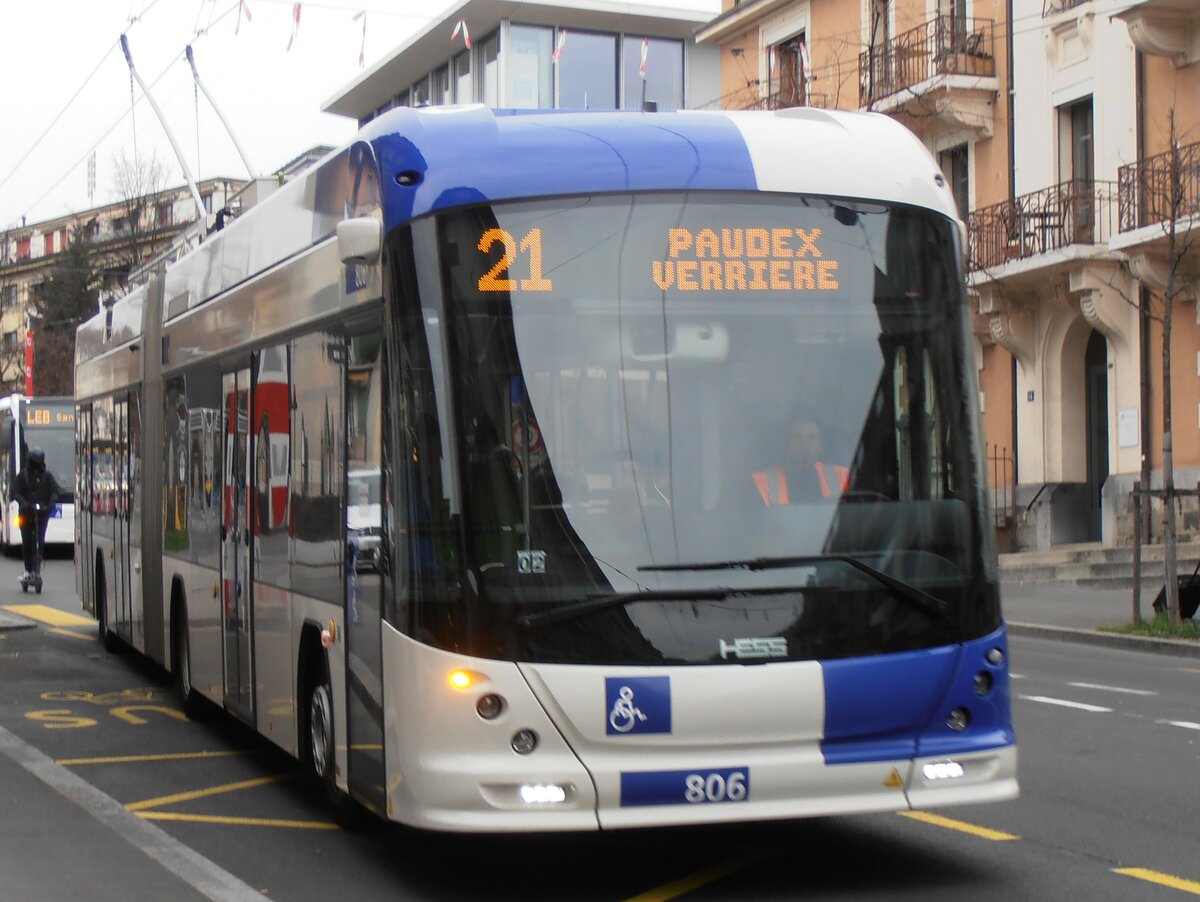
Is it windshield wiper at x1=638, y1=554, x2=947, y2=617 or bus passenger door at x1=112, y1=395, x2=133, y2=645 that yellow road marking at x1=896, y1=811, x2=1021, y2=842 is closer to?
windshield wiper at x1=638, y1=554, x2=947, y2=617

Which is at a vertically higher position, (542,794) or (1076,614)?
(542,794)

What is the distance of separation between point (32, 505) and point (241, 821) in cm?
1699

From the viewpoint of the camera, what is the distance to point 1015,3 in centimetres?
3069

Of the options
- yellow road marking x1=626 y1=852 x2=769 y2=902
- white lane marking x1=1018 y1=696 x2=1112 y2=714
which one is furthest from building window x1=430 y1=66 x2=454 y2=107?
yellow road marking x1=626 y1=852 x2=769 y2=902

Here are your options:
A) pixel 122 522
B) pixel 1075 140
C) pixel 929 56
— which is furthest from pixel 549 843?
pixel 929 56

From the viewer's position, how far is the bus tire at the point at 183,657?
471 inches

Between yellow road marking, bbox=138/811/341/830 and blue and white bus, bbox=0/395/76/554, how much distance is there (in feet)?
90.7

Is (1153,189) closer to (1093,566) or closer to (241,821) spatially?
(1093,566)

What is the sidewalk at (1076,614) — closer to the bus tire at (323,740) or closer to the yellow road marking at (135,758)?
the yellow road marking at (135,758)

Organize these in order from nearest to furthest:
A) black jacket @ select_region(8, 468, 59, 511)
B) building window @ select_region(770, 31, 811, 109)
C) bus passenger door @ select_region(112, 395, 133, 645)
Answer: bus passenger door @ select_region(112, 395, 133, 645)
black jacket @ select_region(8, 468, 59, 511)
building window @ select_region(770, 31, 811, 109)

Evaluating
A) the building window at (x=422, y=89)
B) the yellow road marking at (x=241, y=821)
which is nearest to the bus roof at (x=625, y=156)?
the yellow road marking at (x=241, y=821)

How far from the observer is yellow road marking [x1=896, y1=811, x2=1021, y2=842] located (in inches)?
310

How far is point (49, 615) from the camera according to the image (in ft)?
69.7

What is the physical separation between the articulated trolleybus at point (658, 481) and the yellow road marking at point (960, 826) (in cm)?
104
